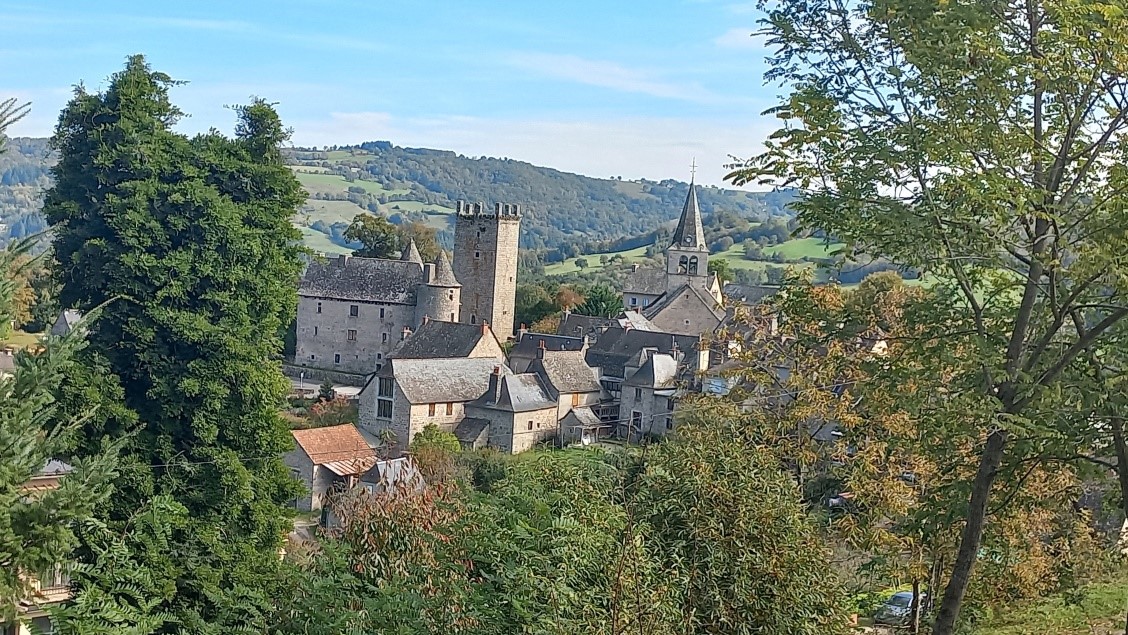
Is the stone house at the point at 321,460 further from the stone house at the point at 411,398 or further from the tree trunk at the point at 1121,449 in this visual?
the tree trunk at the point at 1121,449

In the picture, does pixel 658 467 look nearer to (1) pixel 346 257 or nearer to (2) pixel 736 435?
(2) pixel 736 435

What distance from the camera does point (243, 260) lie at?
16.5 metres

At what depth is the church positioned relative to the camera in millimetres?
61188

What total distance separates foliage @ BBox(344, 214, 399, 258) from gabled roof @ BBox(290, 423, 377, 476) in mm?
35891

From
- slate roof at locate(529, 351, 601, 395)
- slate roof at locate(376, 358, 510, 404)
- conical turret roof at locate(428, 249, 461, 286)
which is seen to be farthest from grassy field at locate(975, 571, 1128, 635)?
conical turret roof at locate(428, 249, 461, 286)

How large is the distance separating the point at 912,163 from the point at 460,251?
53878 mm

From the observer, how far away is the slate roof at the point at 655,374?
139ft

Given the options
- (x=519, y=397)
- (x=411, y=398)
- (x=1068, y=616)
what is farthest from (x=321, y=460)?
(x=1068, y=616)

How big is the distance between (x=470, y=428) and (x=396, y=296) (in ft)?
61.8

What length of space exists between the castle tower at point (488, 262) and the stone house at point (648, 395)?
58.3 feet

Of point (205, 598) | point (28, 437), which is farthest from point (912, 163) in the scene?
point (205, 598)

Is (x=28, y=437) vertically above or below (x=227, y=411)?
above

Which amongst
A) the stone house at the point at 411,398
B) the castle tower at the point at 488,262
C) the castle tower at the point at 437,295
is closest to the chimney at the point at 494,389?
the stone house at the point at 411,398

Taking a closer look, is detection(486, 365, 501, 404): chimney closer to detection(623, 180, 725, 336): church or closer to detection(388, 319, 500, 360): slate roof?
detection(388, 319, 500, 360): slate roof
